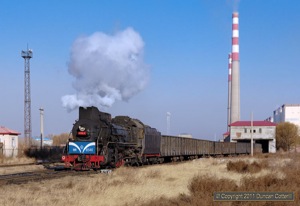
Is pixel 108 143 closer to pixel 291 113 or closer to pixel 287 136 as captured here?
pixel 287 136

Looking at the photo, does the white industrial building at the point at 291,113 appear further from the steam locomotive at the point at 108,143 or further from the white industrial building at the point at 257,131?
the steam locomotive at the point at 108,143

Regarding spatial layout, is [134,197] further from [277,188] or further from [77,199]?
[277,188]

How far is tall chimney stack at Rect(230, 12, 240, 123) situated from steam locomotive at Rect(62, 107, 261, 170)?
60698 mm

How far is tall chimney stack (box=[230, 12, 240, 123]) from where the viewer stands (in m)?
92.8

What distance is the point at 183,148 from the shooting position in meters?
44.5

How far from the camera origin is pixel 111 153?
2542 centimetres

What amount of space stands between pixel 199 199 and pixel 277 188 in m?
3.10

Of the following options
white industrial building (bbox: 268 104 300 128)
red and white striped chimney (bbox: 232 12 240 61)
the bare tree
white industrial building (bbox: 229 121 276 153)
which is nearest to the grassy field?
white industrial building (bbox: 229 121 276 153)

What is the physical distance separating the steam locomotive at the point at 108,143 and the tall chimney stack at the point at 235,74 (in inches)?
2390

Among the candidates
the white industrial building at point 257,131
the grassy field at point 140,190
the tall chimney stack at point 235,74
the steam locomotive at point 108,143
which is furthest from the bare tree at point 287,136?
the grassy field at point 140,190

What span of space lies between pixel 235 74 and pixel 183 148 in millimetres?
53681

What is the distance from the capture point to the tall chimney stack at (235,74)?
92750 millimetres

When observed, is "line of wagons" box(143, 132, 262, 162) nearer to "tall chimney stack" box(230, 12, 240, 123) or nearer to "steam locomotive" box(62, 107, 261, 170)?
"steam locomotive" box(62, 107, 261, 170)

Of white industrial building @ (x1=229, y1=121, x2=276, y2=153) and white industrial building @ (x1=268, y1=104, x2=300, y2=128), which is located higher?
white industrial building @ (x1=268, y1=104, x2=300, y2=128)
